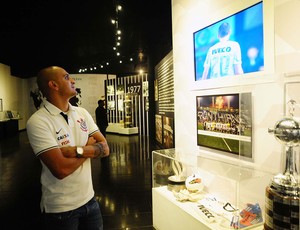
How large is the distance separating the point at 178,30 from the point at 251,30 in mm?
1170

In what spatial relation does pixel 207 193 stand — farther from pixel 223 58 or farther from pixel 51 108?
pixel 51 108

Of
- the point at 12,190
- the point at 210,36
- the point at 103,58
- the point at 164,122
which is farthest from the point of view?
the point at 103,58

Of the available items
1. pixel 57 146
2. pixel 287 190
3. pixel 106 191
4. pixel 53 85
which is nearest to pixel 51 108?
pixel 53 85

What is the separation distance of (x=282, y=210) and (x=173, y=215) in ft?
4.39

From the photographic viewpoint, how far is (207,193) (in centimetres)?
251

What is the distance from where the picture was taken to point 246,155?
1.94 metres

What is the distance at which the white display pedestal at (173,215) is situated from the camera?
194cm

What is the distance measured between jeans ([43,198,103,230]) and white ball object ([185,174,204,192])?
107 cm

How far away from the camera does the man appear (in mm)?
1436

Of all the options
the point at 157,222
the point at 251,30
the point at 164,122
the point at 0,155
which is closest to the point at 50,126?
the point at 251,30

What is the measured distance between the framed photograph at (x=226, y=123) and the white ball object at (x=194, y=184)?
1.14ft

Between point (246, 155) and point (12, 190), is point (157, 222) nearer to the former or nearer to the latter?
point (246, 155)

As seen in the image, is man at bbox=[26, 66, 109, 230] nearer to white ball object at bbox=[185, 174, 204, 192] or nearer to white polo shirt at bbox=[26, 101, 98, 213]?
white polo shirt at bbox=[26, 101, 98, 213]

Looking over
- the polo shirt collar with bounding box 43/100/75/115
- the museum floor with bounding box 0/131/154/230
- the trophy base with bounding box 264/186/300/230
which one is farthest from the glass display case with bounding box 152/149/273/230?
the polo shirt collar with bounding box 43/100/75/115
